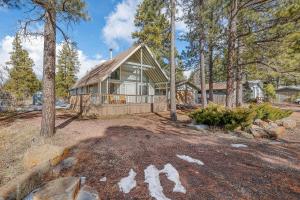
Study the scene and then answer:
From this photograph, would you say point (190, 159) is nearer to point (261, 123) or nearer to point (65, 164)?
point (65, 164)

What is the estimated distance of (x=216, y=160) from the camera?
509 centimetres

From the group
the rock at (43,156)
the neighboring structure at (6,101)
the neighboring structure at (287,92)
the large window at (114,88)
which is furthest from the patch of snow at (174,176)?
the neighboring structure at (287,92)

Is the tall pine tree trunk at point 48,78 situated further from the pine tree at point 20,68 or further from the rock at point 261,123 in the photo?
the pine tree at point 20,68

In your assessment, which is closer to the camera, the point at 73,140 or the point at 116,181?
the point at 116,181

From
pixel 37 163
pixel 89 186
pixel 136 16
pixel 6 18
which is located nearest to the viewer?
pixel 89 186

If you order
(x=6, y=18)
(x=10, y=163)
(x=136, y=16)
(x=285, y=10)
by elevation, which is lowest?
(x=10, y=163)

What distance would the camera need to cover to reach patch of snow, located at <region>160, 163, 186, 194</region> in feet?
12.1

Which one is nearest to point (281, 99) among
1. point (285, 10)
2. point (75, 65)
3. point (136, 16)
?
point (136, 16)

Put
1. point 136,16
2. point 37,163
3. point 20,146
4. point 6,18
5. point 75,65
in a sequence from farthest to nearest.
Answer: point 75,65 < point 136,16 < point 6,18 < point 20,146 < point 37,163

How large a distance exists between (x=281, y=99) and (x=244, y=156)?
4089 centimetres

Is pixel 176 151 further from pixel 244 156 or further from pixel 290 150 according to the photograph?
pixel 290 150

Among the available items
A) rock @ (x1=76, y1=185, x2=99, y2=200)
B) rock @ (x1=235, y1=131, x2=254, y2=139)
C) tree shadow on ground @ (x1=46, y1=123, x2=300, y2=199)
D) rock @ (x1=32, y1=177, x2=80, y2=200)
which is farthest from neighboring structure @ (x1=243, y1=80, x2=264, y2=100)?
rock @ (x1=32, y1=177, x2=80, y2=200)

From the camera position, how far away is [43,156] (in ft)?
16.3

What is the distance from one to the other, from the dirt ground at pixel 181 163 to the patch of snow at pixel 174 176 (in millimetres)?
95
